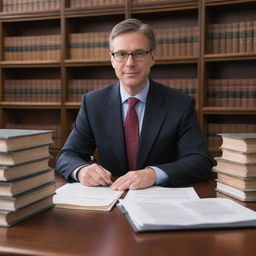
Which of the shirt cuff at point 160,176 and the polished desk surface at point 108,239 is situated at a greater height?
the shirt cuff at point 160,176

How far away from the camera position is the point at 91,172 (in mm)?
1500

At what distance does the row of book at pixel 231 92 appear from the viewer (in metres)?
3.23

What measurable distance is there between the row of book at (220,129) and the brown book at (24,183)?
2.42 m

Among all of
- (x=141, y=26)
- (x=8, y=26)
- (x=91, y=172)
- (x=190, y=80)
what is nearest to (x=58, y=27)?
(x=8, y=26)

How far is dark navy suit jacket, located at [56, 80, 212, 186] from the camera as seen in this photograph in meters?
1.95

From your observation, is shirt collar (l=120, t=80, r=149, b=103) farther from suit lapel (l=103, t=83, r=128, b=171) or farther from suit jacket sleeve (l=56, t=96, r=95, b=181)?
suit jacket sleeve (l=56, t=96, r=95, b=181)

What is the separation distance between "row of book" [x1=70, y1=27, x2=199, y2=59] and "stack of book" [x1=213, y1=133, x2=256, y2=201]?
2.09 meters

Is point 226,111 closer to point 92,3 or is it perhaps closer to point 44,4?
point 92,3

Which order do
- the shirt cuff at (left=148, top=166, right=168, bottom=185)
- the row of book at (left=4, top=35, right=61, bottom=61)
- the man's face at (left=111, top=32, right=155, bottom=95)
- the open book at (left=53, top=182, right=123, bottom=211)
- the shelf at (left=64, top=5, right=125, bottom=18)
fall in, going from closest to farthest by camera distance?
1. the open book at (left=53, top=182, right=123, bottom=211)
2. the shirt cuff at (left=148, top=166, right=168, bottom=185)
3. the man's face at (left=111, top=32, right=155, bottom=95)
4. the shelf at (left=64, top=5, right=125, bottom=18)
5. the row of book at (left=4, top=35, right=61, bottom=61)

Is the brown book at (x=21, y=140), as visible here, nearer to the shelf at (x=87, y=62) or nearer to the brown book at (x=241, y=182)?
the brown book at (x=241, y=182)

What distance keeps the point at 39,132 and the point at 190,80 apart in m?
2.42

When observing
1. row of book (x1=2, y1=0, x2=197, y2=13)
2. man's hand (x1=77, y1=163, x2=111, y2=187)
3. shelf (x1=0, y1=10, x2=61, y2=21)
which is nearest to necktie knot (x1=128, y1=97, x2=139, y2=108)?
man's hand (x1=77, y1=163, x2=111, y2=187)

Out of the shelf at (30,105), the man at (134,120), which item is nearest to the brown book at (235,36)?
the man at (134,120)

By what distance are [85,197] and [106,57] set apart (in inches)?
97.6
